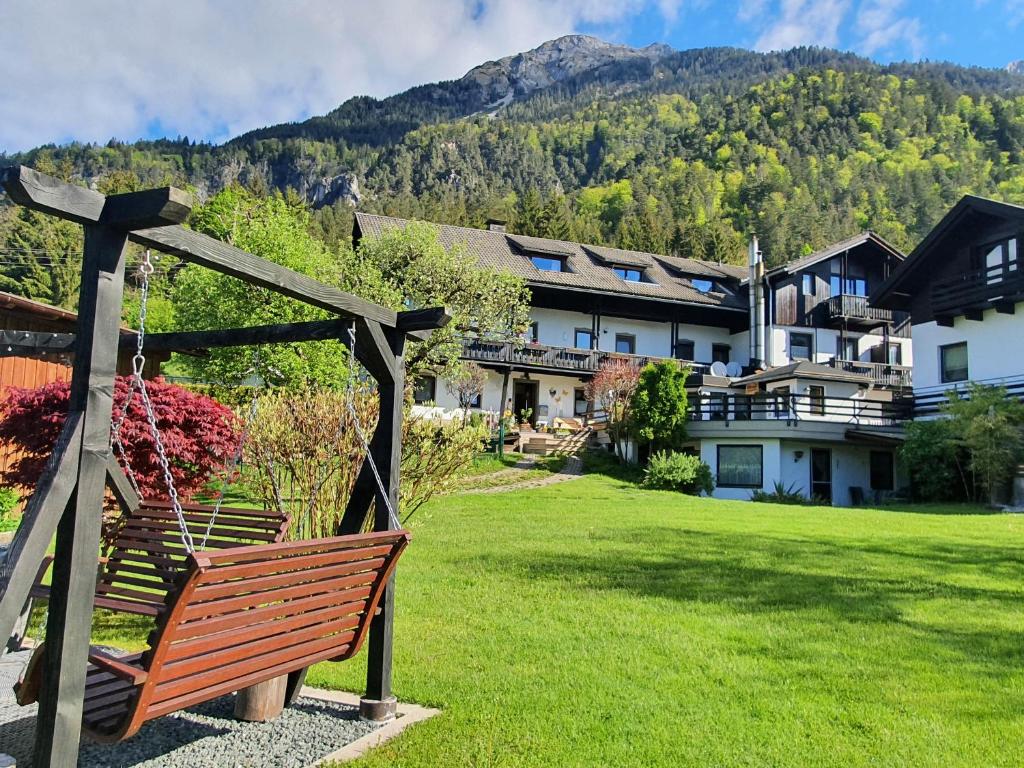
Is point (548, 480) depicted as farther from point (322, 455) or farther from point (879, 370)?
point (879, 370)

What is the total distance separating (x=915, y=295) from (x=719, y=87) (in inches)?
4954

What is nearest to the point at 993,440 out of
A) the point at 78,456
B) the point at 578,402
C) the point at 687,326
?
the point at 578,402

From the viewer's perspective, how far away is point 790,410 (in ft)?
73.5

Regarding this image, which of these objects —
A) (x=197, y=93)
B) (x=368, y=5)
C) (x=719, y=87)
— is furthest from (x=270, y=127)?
(x=368, y=5)

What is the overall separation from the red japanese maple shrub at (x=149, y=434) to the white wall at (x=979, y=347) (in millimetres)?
23066

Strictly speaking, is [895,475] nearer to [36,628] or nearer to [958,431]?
[958,431]

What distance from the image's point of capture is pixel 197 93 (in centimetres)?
3288

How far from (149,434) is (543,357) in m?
23.7

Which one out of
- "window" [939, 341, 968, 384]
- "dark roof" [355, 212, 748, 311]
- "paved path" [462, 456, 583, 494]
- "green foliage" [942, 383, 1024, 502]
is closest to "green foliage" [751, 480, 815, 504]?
"green foliage" [942, 383, 1024, 502]

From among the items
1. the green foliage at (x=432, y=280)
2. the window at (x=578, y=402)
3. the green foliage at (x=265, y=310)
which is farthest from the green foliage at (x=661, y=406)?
the green foliage at (x=265, y=310)

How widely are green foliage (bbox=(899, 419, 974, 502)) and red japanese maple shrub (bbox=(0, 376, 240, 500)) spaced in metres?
17.8

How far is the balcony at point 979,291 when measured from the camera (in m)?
22.2

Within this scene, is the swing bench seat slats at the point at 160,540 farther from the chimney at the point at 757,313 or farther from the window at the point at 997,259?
the chimney at the point at 757,313

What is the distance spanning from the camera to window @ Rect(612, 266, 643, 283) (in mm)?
36094
